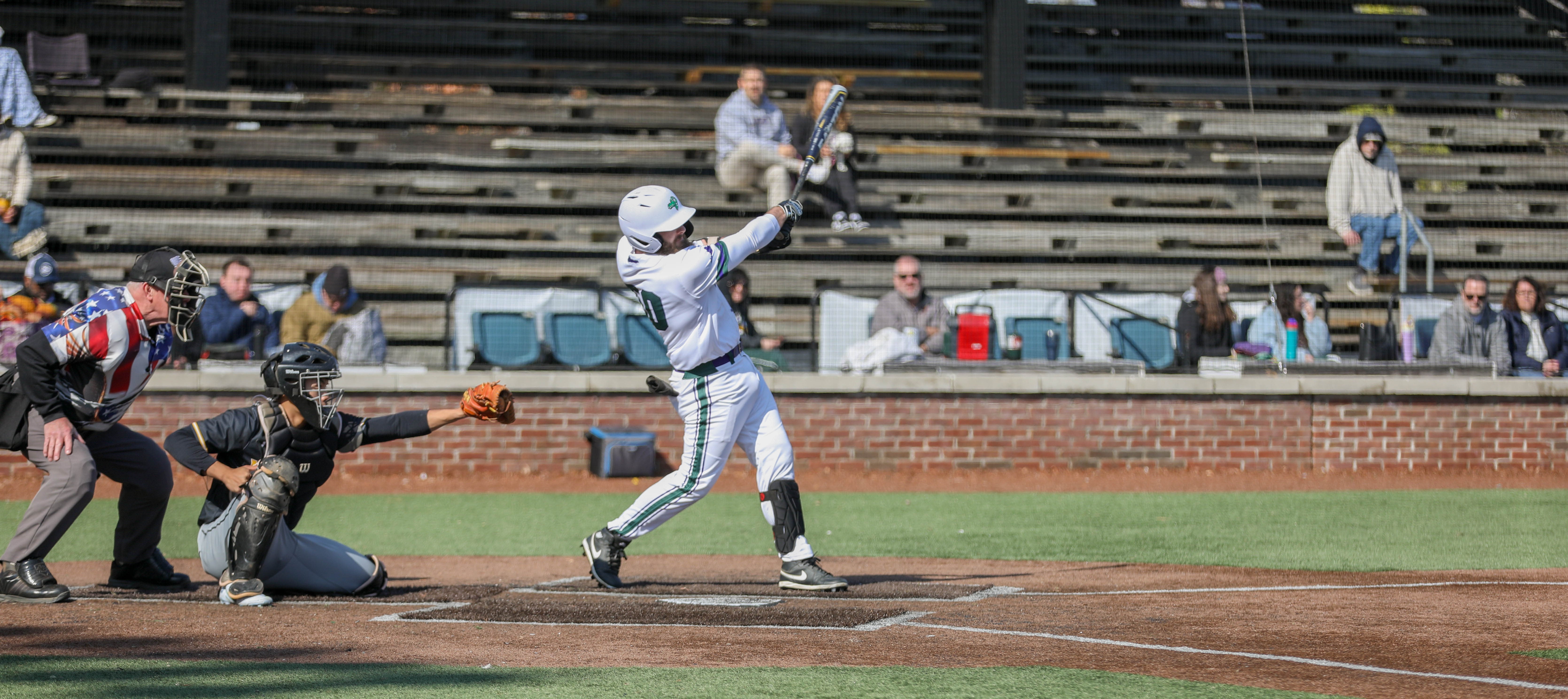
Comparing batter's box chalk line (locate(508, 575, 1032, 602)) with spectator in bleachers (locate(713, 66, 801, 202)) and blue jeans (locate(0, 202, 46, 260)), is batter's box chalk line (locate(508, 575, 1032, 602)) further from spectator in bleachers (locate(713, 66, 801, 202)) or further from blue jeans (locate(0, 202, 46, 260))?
blue jeans (locate(0, 202, 46, 260))

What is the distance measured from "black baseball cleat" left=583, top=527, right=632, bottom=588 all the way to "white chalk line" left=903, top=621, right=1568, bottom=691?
69.9 inches

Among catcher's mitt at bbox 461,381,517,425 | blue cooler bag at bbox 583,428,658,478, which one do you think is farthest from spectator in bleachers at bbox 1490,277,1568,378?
catcher's mitt at bbox 461,381,517,425

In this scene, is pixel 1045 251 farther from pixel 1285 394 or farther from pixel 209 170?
pixel 209 170

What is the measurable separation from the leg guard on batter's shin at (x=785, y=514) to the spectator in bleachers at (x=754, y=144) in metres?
8.53

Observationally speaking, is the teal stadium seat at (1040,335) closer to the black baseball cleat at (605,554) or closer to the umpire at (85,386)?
the black baseball cleat at (605,554)

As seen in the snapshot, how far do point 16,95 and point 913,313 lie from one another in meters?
10.4

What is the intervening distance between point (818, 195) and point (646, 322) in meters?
3.97

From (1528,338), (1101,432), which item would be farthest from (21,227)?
(1528,338)

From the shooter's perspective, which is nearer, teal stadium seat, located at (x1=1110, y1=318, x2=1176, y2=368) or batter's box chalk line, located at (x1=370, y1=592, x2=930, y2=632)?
batter's box chalk line, located at (x1=370, y1=592, x2=930, y2=632)

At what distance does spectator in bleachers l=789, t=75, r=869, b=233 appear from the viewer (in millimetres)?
15461

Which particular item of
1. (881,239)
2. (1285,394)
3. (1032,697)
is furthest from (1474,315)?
(1032,697)

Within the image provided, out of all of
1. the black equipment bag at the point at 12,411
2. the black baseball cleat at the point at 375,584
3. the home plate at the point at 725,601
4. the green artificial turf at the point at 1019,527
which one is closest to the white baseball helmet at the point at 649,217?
the home plate at the point at 725,601

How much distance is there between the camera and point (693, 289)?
21.9 feet

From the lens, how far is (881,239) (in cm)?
1641
